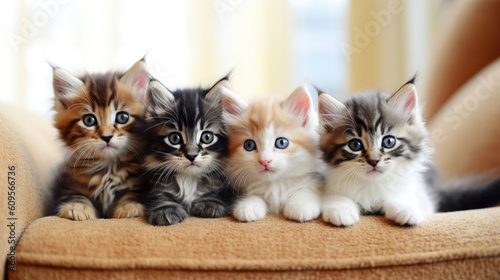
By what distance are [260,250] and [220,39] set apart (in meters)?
2.38

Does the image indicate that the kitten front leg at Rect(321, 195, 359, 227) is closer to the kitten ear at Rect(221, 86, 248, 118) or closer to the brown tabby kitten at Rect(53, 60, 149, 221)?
the kitten ear at Rect(221, 86, 248, 118)

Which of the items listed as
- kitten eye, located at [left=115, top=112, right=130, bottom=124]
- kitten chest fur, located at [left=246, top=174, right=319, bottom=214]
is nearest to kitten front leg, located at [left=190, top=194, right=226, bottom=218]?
kitten chest fur, located at [left=246, top=174, right=319, bottom=214]

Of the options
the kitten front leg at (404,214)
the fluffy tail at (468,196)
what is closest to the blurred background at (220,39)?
the fluffy tail at (468,196)

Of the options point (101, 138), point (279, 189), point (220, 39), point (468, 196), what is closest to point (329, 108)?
point (279, 189)

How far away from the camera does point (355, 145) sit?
127 centimetres

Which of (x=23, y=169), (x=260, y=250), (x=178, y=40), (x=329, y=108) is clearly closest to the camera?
(x=260, y=250)

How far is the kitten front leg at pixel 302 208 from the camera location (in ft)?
3.81

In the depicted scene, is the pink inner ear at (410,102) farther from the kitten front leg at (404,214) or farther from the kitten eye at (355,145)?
the kitten front leg at (404,214)

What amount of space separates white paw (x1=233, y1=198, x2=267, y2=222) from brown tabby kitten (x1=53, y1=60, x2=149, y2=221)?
35cm

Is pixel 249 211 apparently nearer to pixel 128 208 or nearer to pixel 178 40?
pixel 128 208

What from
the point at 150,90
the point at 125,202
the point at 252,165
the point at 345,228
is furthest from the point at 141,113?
the point at 345,228

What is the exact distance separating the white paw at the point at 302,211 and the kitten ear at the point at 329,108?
31cm

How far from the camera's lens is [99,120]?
1369mm

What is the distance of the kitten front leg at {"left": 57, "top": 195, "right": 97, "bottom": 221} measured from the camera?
125 cm
